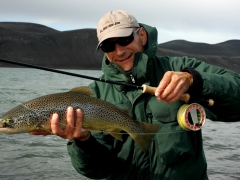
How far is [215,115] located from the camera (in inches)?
139

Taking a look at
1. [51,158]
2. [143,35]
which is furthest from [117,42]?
[51,158]

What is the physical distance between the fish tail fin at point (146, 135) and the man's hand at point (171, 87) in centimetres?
65

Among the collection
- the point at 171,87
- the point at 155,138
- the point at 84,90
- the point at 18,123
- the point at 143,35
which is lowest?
the point at 155,138

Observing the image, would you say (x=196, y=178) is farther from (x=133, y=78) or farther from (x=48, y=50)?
(x=48, y=50)

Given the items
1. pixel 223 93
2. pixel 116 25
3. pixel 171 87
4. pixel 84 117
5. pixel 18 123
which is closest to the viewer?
pixel 171 87

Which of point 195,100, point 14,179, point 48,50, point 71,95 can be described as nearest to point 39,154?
point 14,179

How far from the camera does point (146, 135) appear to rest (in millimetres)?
3459

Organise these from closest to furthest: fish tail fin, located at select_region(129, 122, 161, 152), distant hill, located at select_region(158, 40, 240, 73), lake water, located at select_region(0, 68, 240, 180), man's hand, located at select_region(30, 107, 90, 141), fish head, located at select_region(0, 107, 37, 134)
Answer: man's hand, located at select_region(30, 107, 90, 141) → fish tail fin, located at select_region(129, 122, 161, 152) → fish head, located at select_region(0, 107, 37, 134) → lake water, located at select_region(0, 68, 240, 180) → distant hill, located at select_region(158, 40, 240, 73)

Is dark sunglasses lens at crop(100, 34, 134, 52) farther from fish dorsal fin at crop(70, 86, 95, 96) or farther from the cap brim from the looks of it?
fish dorsal fin at crop(70, 86, 95, 96)

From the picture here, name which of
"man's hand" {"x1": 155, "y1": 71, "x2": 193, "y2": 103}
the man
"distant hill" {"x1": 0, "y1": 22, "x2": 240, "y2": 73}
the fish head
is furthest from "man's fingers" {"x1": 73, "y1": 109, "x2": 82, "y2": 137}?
"distant hill" {"x1": 0, "y1": 22, "x2": 240, "y2": 73}

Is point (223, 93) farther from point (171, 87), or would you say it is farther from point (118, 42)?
point (118, 42)

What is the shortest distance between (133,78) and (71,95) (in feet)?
2.06

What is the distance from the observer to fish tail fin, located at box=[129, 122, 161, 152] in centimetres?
344

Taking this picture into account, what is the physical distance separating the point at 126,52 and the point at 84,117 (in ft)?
2.53
